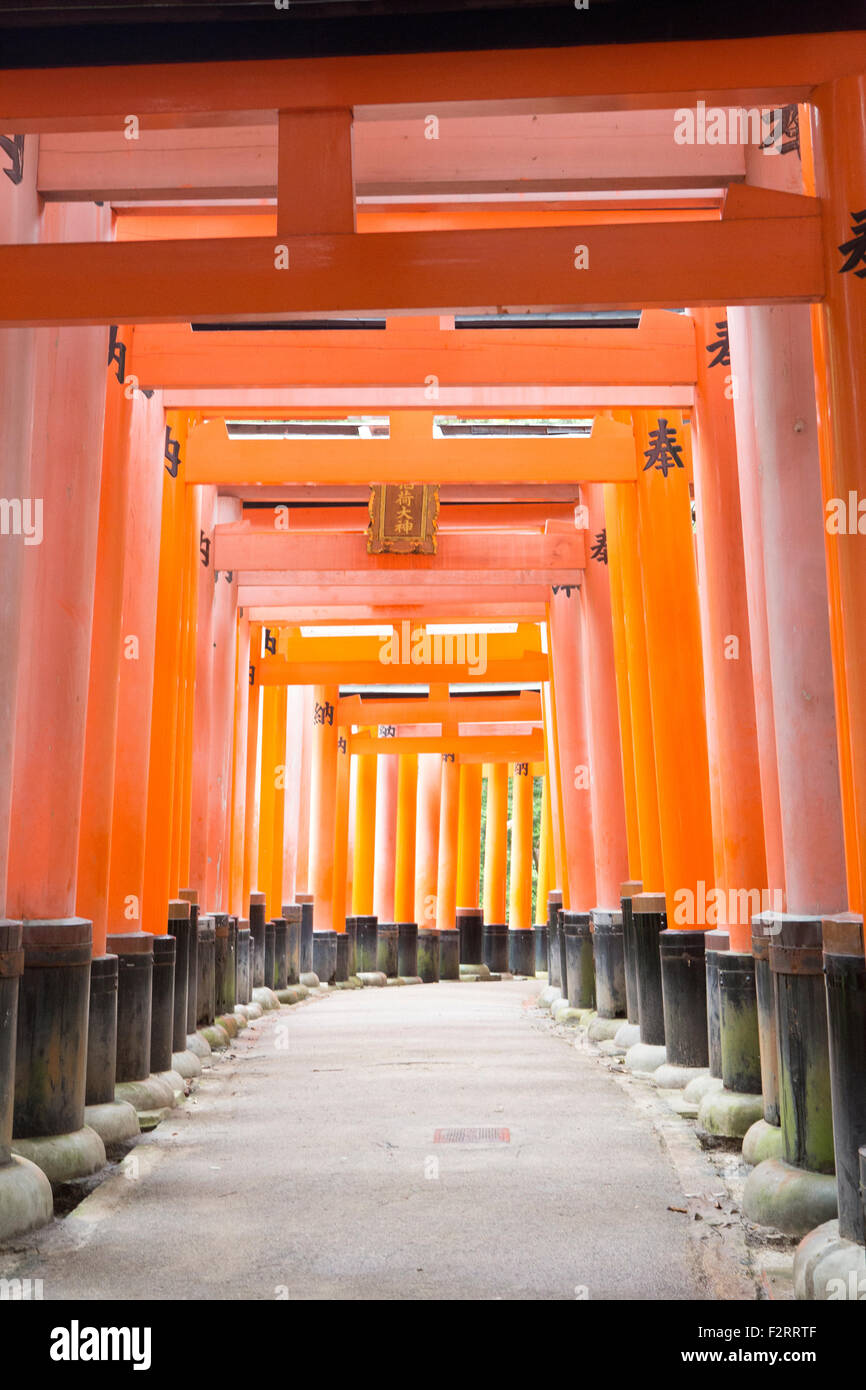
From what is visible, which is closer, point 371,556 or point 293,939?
point 371,556

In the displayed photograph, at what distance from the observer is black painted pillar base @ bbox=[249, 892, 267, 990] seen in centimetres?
1570

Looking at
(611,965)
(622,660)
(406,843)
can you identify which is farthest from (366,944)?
(622,660)

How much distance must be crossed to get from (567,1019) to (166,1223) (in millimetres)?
8886

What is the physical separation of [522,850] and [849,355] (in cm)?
2027

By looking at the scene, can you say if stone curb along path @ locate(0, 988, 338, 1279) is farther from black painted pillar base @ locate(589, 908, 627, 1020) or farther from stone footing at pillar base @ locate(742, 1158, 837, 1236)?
black painted pillar base @ locate(589, 908, 627, 1020)

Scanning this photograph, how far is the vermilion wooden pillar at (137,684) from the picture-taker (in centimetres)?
761

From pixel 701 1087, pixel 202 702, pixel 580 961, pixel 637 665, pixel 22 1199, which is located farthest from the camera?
pixel 580 961

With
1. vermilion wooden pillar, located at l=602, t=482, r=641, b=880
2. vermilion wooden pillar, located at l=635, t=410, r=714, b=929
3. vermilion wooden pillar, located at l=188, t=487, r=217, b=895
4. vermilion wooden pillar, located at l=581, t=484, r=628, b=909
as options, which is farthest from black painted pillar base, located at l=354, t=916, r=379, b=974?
vermilion wooden pillar, located at l=635, t=410, r=714, b=929

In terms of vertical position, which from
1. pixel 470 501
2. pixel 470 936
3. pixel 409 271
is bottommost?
pixel 470 936

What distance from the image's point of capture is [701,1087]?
723 cm

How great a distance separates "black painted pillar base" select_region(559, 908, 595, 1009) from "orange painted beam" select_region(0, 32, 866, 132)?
397 inches

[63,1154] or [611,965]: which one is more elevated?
[611,965]

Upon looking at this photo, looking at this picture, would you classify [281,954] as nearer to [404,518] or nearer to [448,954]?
[448,954]

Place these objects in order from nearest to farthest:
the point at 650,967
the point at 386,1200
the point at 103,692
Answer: the point at 386,1200, the point at 103,692, the point at 650,967
